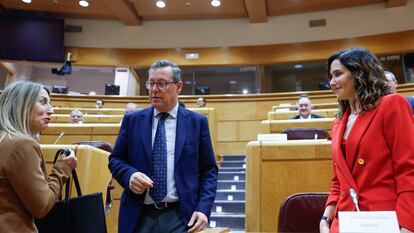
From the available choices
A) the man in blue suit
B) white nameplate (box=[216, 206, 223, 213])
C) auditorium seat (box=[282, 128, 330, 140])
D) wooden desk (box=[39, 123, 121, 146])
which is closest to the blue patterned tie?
the man in blue suit

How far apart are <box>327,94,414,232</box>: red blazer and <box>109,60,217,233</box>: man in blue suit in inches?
18.3

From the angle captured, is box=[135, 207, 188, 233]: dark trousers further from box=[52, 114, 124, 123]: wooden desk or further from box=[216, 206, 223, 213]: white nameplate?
box=[52, 114, 124, 123]: wooden desk

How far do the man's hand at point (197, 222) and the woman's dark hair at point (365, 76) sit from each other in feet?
1.93

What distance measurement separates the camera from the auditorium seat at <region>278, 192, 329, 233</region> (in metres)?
1.22

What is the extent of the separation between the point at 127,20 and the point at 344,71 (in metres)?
7.25

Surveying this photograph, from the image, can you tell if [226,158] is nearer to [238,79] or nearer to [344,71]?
[238,79]

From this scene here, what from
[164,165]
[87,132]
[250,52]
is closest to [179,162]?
[164,165]

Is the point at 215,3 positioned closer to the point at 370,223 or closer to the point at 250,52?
the point at 250,52

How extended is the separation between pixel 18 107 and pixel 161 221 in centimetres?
56

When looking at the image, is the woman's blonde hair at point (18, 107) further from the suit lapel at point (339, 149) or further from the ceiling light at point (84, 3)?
the ceiling light at point (84, 3)

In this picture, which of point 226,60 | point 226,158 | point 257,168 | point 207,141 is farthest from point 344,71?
point 226,60

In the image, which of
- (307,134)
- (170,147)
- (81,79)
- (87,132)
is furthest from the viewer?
(81,79)

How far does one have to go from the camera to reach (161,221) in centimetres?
119

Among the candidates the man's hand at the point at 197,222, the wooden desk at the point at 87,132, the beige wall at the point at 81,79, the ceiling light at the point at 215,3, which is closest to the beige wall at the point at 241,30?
the ceiling light at the point at 215,3
